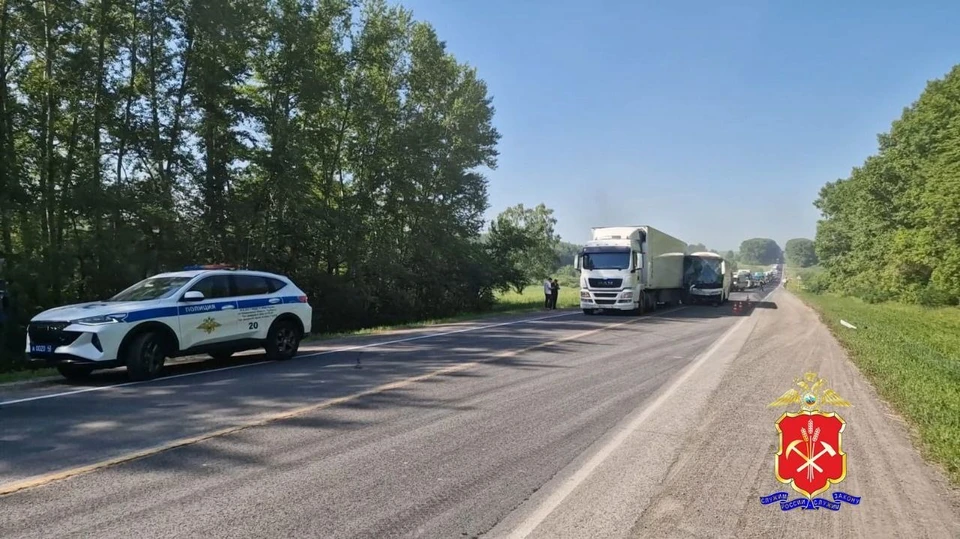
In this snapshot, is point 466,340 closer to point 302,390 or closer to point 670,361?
point 670,361

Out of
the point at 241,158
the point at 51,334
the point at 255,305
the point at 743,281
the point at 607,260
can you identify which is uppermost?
the point at 241,158

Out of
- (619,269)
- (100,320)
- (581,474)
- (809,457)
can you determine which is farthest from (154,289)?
(619,269)

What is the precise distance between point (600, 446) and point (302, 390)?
4636 millimetres

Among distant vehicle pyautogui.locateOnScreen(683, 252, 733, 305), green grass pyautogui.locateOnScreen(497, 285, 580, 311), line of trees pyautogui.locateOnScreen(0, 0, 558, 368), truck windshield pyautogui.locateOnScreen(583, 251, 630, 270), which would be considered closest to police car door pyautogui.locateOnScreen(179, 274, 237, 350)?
line of trees pyautogui.locateOnScreen(0, 0, 558, 368)

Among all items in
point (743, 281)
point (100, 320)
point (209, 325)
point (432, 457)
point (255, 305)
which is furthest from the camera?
point (743, 281)

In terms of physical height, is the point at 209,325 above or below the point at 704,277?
below

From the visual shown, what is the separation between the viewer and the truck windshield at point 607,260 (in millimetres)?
25750

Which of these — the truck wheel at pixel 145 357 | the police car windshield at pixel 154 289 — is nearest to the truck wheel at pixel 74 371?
the truck wheel at pixel 145 357

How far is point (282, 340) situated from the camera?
40.4 feet

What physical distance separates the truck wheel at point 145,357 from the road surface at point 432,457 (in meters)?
0.33

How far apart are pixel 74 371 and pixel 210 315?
85.6 inches

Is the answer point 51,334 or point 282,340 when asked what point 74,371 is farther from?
point 282,340

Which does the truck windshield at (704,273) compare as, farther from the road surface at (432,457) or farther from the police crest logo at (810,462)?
the police crest logo at (810,462)

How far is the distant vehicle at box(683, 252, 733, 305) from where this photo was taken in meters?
36.8
